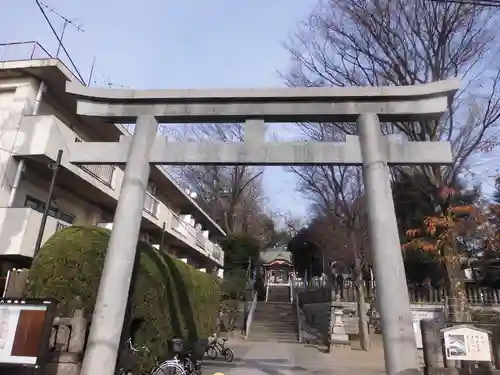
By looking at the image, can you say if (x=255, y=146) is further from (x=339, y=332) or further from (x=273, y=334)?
(x=273, y=334)

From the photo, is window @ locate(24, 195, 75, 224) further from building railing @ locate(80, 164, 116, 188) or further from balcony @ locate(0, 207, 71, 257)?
building railing @ locate(80, 164, 116, 188)

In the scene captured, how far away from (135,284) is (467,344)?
7138 millimetres

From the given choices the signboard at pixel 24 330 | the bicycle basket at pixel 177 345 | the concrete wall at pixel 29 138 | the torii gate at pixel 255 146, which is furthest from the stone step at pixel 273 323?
the signboard at pixel 24 330

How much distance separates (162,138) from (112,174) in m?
9.58

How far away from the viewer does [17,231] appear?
11414 mm

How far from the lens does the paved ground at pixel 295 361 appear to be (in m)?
12.0

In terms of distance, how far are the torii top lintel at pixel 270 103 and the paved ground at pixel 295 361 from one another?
7441 mm

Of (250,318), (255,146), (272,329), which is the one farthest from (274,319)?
(255,146)

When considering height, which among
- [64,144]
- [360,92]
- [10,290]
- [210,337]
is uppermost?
[64,144]

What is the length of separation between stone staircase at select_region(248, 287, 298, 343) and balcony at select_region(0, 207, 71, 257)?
46.4 ft

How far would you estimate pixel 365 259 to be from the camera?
25.3m

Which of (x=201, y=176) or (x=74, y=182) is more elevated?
(x=201, y=176)

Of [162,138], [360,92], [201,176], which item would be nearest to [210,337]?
[162,138]

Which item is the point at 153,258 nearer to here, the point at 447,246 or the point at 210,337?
the point at 210,337
